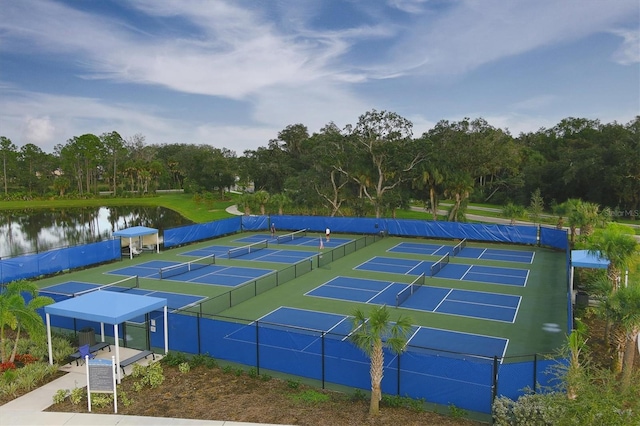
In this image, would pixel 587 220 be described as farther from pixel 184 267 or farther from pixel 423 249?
pixel 184 267

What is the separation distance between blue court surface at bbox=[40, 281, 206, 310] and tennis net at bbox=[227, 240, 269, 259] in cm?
958

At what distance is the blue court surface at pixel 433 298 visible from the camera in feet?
72.2

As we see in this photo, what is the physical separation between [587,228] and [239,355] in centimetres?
2719

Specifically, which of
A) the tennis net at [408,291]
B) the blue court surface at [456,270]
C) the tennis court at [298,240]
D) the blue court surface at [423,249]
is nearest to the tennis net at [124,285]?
the blue court surface at [456,270]

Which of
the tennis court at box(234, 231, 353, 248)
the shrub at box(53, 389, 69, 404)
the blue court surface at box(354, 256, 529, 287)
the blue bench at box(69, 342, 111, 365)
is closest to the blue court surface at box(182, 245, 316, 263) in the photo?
the tennis court at box(234, 231, 353, 248)

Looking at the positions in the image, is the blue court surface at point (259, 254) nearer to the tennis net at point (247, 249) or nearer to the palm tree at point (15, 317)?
the tennis net at point (247, 249)

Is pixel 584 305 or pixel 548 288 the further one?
pixel 548 288

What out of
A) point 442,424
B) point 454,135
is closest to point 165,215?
point 454,135

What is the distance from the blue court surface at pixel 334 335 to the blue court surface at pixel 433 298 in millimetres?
2870

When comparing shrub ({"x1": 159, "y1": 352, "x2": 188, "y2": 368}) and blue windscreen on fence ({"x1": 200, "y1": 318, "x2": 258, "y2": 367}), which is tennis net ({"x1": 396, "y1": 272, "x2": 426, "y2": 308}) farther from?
shrub ({"x1": 159, "y1": 352, "x2": 188, "y2": 368})

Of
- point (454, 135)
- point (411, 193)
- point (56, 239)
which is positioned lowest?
point (56, 239)

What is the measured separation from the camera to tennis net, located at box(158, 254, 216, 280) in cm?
2922

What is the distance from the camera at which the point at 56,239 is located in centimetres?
5425

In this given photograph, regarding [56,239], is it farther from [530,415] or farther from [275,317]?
[530,415]
